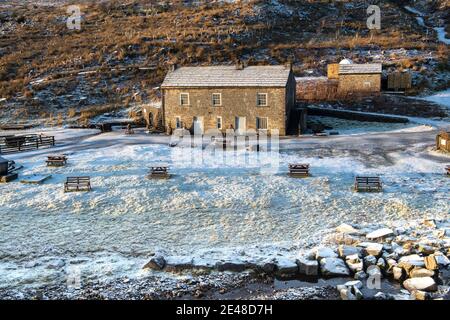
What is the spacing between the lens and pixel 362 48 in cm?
7419

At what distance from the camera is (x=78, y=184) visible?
91.1ft

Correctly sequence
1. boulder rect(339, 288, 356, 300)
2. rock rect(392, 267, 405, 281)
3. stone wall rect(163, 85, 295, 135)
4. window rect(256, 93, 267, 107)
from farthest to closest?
1. window rect(256, 93, 267, 107)
2. stone wall rect(163, 85, 295, 135)
3. rock rect(392, 267, 405, 281)
4. boulder rect(339, 288, 356, 300)

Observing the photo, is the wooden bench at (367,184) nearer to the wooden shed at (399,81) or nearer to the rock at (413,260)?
the rock at (413,260)

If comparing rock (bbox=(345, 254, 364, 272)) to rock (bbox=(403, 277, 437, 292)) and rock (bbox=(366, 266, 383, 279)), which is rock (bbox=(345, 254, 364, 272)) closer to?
rock (bbox=(366, 266, 383, 279))

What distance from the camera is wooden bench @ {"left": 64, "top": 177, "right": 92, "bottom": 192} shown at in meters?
27.6

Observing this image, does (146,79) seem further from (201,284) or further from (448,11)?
(448,11)

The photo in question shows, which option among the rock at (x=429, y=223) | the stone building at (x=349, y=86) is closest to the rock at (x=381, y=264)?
the rock at (x=429, y=223)

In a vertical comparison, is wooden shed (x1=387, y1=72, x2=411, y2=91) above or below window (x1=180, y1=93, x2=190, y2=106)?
above

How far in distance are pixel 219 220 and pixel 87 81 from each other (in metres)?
46.8

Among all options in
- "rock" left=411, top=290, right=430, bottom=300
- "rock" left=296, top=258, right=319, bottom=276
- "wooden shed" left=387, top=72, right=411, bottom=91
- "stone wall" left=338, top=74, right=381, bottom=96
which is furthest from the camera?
"wooden shed" left=387, top=72, right=411, bottom=91

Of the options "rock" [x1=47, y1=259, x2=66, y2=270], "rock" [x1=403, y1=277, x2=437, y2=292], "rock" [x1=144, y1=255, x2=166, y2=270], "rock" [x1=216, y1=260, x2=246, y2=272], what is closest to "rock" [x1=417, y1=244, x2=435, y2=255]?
"rock" [x1=403, y1=277, x2=437, y2=292]

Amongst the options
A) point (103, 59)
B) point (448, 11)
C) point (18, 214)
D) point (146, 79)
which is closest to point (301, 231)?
point (18, 214)

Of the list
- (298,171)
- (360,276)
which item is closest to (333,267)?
(360,276)

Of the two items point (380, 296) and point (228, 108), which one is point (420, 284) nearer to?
point (380, 296)
